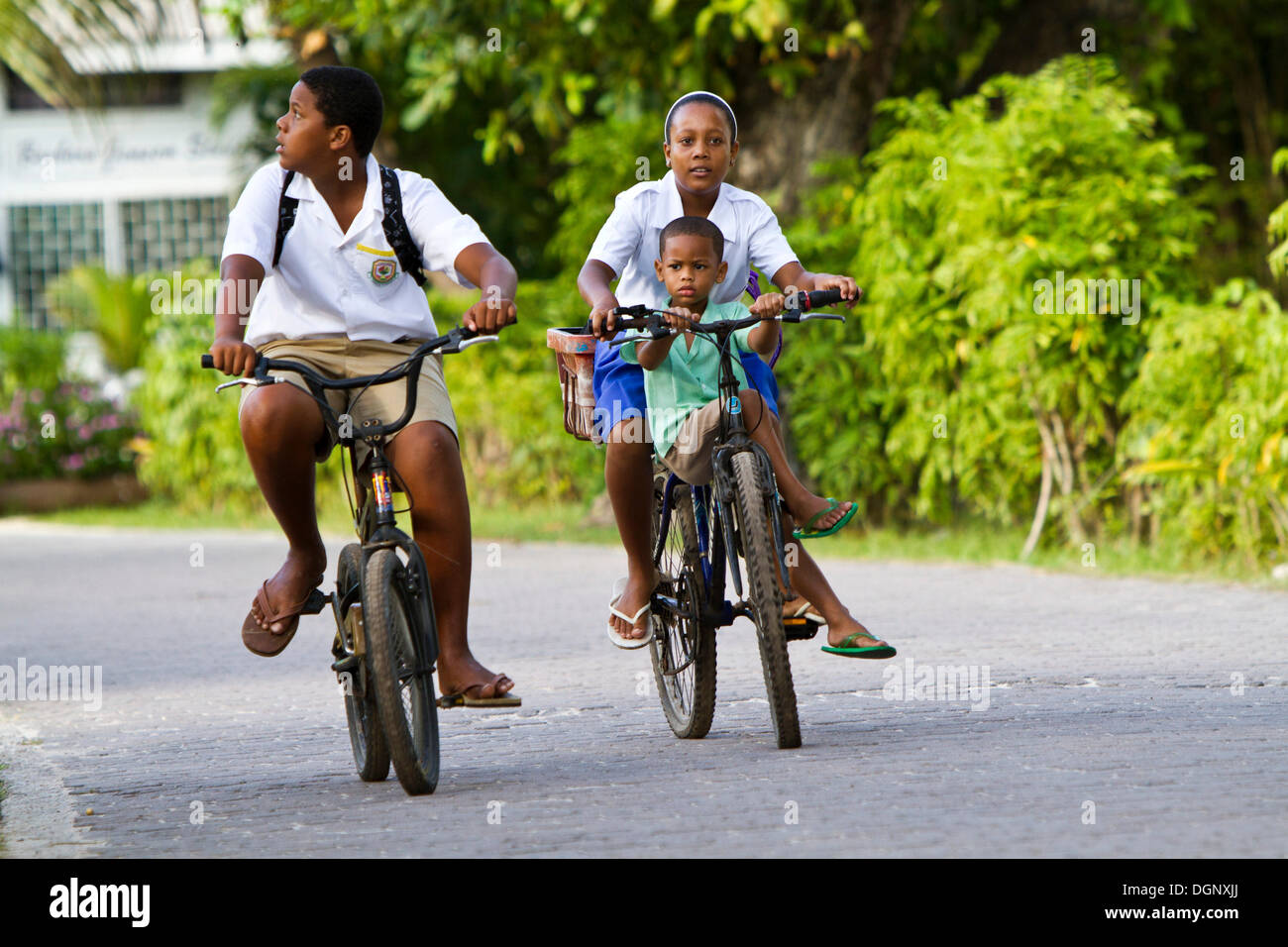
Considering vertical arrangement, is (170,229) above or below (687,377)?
above

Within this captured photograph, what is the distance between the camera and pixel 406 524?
44.7 ft

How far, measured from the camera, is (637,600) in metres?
→ 5.59

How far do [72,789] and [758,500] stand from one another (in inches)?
80.7

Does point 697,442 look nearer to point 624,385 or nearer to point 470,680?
point 624,385

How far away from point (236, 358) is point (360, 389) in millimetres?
510

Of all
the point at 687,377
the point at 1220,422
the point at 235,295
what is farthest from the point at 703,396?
the point at 1220,422

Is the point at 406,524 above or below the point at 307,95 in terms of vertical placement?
below

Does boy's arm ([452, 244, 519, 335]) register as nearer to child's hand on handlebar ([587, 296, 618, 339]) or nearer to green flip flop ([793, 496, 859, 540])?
child's hand on handlebar ([587, 296, 618, 339])

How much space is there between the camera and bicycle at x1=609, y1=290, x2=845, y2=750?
16.4 ft

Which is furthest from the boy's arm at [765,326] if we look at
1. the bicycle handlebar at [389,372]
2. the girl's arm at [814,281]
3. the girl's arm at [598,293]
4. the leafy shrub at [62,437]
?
the leafy shrub at [62,437]

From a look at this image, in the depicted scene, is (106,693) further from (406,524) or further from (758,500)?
(406,524)

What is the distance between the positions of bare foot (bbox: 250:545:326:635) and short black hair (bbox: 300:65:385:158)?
3.60 feet

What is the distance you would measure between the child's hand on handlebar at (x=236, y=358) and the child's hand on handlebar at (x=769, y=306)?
4.49 feet
